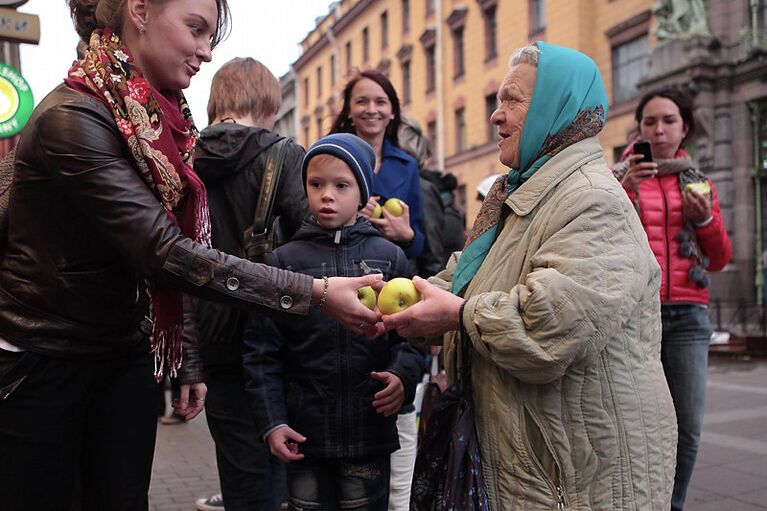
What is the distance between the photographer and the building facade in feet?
57.6

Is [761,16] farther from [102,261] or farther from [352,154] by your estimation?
[102,261]

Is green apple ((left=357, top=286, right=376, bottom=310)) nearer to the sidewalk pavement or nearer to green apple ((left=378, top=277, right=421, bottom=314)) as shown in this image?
green apple ((left=378, top=277, right=421, bottom=314))

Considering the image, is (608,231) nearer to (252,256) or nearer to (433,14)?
(252,256)

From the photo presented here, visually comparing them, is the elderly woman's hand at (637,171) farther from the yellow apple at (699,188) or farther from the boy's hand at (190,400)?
the boy's hand at (190,400)

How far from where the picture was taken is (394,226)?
3445mm

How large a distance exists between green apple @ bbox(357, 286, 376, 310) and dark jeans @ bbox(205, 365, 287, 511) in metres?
0.97

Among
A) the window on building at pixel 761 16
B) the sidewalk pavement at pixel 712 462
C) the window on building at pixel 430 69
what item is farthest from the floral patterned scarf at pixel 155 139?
the window on building at pixel 430 69

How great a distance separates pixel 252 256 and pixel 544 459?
147cm

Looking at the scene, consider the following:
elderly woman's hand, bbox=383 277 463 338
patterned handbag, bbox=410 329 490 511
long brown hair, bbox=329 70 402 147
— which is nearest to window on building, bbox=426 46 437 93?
long brown hair, bbox=329 70 402 147

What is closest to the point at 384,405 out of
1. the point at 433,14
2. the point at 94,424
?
the point at 94,424

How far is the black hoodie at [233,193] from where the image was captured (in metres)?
2.94

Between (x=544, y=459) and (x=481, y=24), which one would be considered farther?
(x=481, y=24)

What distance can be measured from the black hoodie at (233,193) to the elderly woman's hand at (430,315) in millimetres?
1106

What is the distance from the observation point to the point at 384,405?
2.53m
